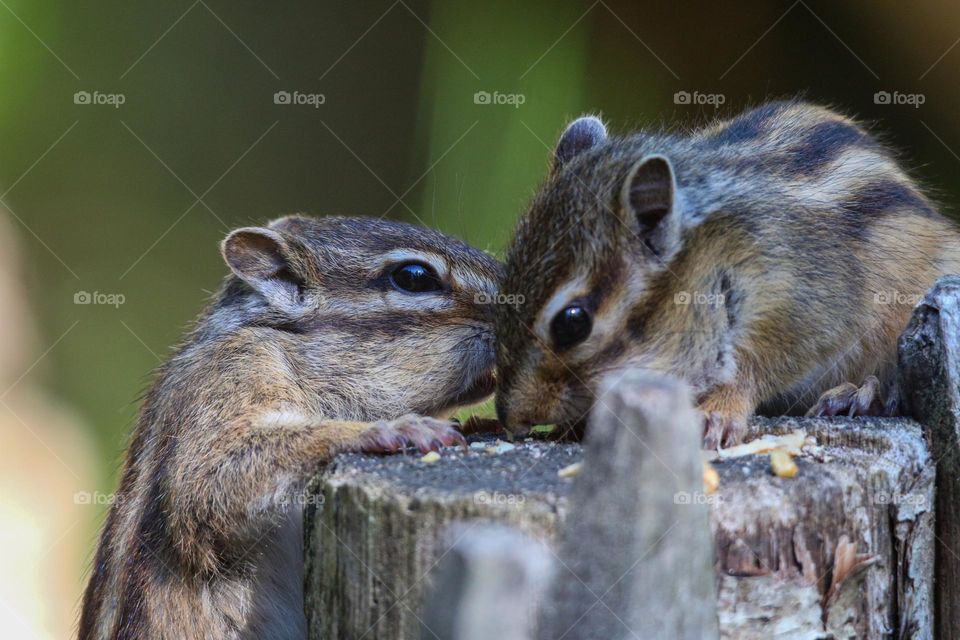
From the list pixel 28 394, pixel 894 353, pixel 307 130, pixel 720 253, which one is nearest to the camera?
pixel 720 253

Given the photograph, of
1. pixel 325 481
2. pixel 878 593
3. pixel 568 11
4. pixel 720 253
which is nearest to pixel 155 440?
pixel 325 481

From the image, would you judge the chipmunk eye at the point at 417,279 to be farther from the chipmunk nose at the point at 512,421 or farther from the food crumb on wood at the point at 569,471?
the food crumb on wood at the point at 569,471

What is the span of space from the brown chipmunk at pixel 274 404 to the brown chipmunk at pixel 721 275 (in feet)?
1.45

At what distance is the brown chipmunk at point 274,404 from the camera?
9.99 feet

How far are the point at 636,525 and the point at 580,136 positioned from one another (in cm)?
251

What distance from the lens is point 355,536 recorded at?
2.04 m

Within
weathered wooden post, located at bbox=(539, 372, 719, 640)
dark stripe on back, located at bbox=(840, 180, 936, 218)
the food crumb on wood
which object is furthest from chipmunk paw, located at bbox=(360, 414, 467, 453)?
dark stripe on back, located at bbox=(840, 180, 936, 218)

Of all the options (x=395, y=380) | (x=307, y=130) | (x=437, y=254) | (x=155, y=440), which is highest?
(x=307, y=130)

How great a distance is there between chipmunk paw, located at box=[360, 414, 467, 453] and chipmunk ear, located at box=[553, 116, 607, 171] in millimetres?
1489

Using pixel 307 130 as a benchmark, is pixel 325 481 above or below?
below

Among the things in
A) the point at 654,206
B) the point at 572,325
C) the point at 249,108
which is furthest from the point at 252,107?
the point at 572,325

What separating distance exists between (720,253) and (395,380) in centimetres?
120

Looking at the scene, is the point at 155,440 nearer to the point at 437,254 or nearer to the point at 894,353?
the point at 437,254

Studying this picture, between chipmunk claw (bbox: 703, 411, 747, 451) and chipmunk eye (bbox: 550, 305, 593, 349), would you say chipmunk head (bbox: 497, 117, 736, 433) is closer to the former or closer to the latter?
chipmunk eye (bbox: 550, 305, 593, 349)
